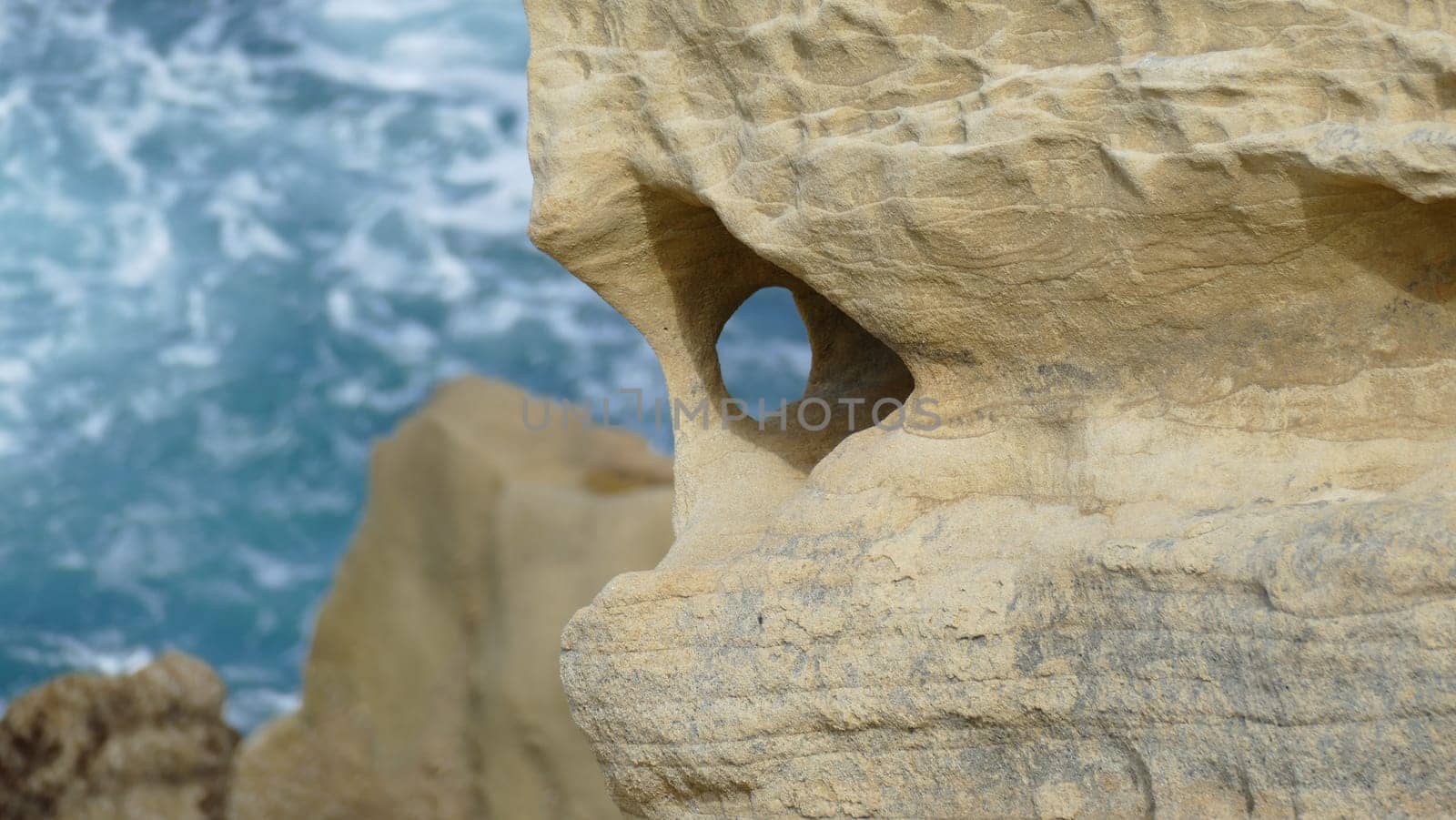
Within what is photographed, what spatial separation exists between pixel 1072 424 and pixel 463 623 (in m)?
3.26

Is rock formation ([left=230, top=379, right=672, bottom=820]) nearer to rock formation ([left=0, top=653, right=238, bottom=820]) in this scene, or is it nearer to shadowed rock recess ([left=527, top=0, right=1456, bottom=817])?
rock formation ([left=0, top=653, right=238, bottom=820])

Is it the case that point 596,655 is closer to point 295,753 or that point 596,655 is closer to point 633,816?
point 633,816

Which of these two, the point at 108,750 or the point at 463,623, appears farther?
the point at 463,623

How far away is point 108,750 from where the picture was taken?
471 centimetres

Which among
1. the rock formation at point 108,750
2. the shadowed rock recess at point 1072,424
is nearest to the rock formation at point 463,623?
the rock formation at point 108,750

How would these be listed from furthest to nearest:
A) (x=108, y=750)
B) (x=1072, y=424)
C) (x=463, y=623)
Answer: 1. (x=463, y=623)
2. (x=108, y=750)
3. (x=1072, y=424)

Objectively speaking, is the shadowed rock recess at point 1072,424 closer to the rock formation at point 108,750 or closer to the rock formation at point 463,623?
the rock formation at point 463,623

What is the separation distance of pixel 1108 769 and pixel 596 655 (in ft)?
2.31

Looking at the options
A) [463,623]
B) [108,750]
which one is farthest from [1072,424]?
[108,750]

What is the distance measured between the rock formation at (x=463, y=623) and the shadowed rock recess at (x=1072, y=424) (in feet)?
8.32

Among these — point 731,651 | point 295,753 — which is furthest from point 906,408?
point 295,753

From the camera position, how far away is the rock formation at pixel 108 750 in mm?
4691

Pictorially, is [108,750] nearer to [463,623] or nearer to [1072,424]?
[463,623]

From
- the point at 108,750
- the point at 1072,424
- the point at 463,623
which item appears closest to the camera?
the point at 1072,424
